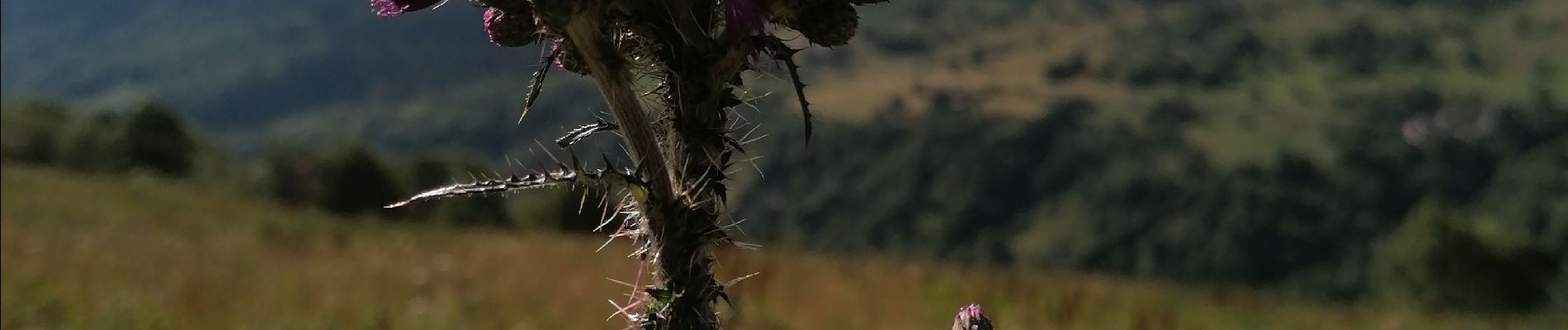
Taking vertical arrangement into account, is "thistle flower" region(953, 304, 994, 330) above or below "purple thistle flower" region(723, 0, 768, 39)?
below

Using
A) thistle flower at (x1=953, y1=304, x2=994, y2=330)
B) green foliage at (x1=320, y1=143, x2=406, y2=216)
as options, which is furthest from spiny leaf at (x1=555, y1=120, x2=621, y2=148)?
green foliage at (x1=320, y1=143, x2=406, y2=216)

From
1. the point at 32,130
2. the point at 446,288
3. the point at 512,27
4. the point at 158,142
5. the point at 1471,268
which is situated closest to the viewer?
the point at 512,27

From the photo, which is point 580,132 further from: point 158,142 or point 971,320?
point 158,142

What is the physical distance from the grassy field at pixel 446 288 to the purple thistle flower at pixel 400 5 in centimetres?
470

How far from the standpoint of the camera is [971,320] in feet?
5.73

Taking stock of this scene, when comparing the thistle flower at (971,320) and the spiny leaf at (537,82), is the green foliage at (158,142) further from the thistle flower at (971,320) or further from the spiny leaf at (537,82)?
the thistle flower at (971,320)

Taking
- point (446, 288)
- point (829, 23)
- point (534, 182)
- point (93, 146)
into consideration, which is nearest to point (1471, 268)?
point (446, 288)

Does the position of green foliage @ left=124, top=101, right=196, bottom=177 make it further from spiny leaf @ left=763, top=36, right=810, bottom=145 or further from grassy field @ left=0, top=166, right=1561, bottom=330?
spiny leaf @ left=763, top=36, right=810, bottom=145

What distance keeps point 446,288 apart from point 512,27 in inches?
544

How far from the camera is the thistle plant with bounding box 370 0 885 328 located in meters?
1.57

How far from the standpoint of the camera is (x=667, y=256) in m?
1.58

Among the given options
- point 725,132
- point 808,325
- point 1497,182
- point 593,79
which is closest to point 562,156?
point 593,79

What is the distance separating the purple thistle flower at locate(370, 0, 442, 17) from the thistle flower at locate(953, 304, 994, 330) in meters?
0.92

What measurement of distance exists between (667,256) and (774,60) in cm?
33
